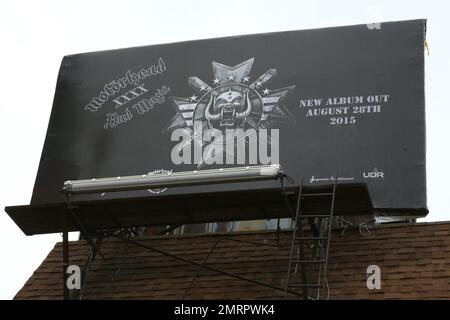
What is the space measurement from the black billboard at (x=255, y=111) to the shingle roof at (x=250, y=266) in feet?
1.83

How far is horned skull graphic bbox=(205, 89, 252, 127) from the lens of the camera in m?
16.6

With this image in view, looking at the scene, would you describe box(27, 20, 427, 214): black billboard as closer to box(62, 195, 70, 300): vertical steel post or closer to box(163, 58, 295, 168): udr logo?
box(163, 58, 295, 168): udr logo

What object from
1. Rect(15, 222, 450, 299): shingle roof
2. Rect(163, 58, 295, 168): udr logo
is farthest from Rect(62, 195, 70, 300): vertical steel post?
Rect(163, 58, 295, 168): udr logo

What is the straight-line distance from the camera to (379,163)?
15.6 metres

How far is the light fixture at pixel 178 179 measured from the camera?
48.0 ft

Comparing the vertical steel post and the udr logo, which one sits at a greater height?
the udr logo

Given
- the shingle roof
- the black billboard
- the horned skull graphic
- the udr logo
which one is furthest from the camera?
the horned skull graphic

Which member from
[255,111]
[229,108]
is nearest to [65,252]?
[229,108]

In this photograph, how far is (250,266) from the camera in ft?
51.1

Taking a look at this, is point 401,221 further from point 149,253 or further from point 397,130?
point 149,253

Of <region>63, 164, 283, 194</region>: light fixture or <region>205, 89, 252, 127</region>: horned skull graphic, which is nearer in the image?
<region>63, 164, 283, 194</region>: light fixture

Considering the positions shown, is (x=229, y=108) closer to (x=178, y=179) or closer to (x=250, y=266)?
(x=178, y=179)

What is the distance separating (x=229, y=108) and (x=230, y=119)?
195 millimetres

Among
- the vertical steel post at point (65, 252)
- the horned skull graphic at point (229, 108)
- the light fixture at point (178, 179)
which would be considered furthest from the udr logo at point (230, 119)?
the vertical steel post at point (65, 252)
